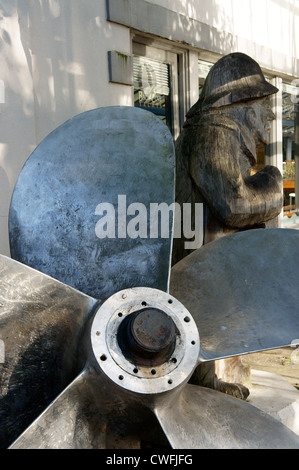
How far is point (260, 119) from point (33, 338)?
1673 mm

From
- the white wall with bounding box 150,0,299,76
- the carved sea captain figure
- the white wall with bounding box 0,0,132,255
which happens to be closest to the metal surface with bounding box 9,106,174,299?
the carved sea captain figure

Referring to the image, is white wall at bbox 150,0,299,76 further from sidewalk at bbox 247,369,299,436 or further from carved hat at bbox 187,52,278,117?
sidewalk at bbox 247,369,299,436

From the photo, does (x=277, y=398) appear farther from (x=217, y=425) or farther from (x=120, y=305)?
(x=120, y=305)

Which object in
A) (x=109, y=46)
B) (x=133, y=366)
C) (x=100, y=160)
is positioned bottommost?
(x=133, y=366)

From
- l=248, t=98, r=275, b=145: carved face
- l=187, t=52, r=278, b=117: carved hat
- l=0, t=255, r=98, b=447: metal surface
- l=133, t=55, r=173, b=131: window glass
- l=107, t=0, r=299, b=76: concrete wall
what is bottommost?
l=0, t=255, r=98, b=447: metal surface

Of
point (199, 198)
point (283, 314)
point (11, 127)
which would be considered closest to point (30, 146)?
point (11, 127)

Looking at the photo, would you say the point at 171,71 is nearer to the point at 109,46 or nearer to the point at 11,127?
the point at 109,46

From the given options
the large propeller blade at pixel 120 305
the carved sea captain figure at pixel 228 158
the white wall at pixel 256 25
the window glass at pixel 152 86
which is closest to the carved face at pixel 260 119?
the carved sea captain figure at pixel 228 158

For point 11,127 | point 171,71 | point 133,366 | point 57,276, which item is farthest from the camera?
point 171,71

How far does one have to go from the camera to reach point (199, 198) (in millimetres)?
2434

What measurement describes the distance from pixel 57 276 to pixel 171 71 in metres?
3.32

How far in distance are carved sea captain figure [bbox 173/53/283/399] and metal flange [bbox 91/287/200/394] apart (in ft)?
3.01

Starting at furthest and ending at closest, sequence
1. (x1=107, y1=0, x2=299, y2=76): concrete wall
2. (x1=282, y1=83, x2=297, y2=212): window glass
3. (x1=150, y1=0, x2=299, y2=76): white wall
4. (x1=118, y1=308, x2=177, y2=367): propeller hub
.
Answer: (x1=282, y1=83, x2=297, y2=212): window glass < (x1=150, y1=0, x2=299, y2=76): white wall < (x1=107, y1=0, x2=299, y2=76): concrete wall < (x1=118, y1=308, x2=177, y2=367): propeller hub

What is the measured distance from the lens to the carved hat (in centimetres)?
252
